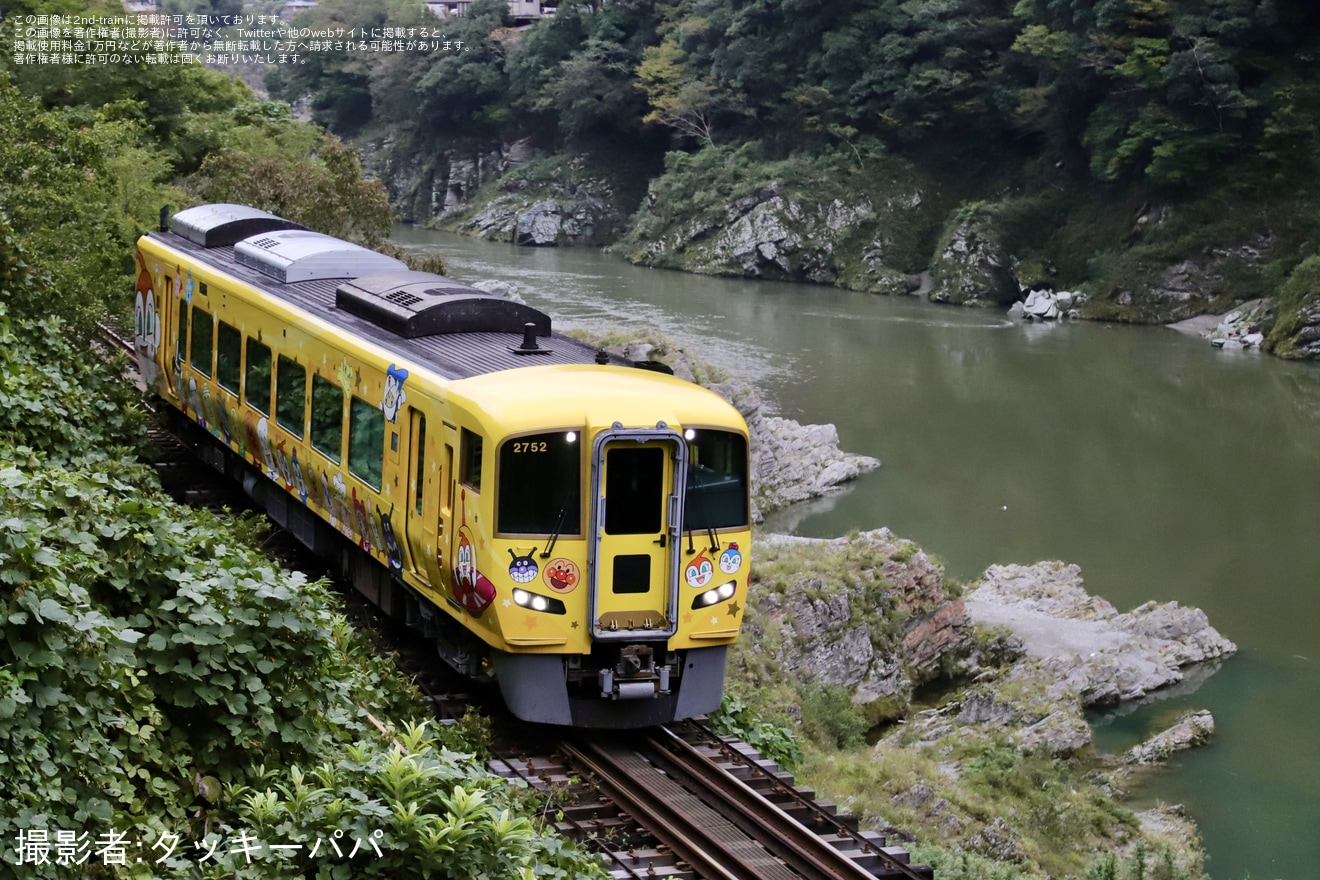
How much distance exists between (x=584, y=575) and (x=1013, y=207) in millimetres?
47230

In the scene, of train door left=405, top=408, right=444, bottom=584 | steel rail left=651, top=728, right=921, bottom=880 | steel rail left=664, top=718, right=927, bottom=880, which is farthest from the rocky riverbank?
train door left=405, top=408, right=444, bottom=584

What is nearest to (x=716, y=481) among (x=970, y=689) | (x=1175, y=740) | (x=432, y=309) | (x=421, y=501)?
(x=421, y=501)

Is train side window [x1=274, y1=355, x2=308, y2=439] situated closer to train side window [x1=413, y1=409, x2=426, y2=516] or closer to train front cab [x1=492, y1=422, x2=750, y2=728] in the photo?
train side window [x1=413, y1=409, x2=426, y2=516]

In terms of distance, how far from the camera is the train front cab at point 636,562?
10227 millimetres

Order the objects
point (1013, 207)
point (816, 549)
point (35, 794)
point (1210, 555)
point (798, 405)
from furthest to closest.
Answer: point (1013, 207) < point (798, 405) < point (1210, 555) < point (816, 549) < point (35, 794)

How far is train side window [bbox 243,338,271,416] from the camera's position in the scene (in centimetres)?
1419

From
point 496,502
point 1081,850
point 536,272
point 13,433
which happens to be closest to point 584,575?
point 496,502

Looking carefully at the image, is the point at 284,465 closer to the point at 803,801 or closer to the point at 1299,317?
the point at 803,801

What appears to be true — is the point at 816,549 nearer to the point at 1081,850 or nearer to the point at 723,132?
the point at 1081,850

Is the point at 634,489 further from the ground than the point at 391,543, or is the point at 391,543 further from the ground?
the point at 634,489

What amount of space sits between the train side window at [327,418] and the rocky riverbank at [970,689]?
4.84 m

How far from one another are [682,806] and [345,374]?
4.73 meters

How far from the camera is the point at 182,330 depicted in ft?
54.6

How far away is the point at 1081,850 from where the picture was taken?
14.1 m
